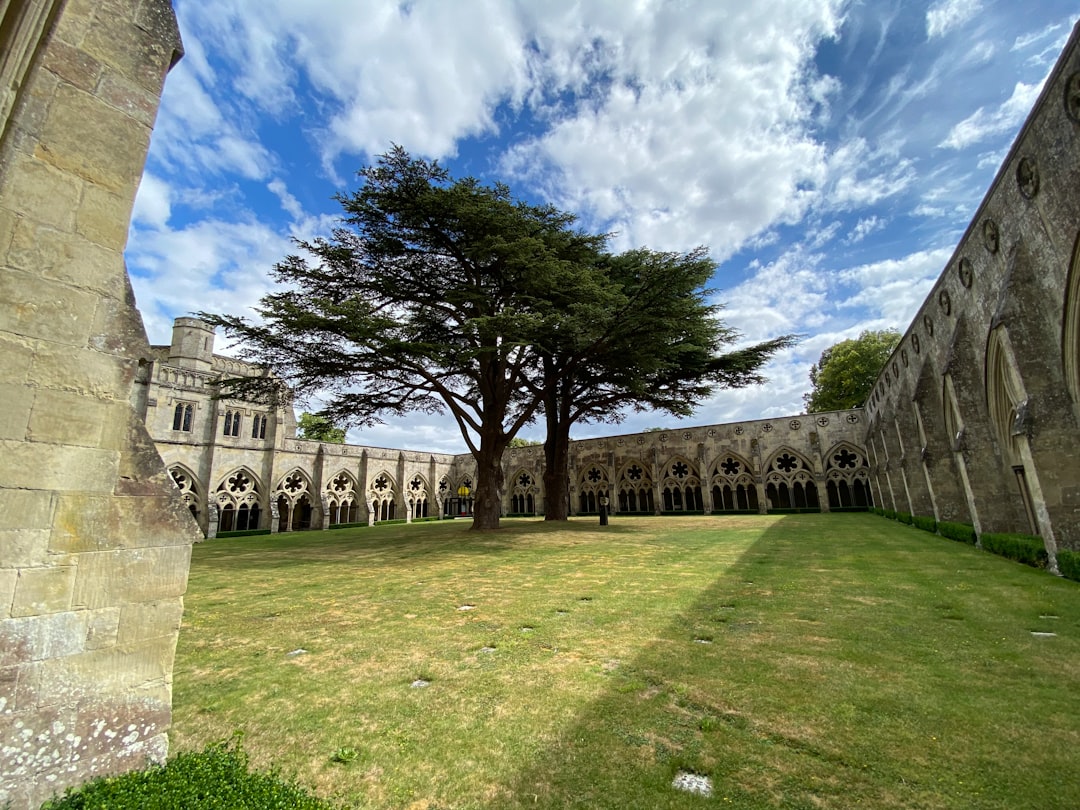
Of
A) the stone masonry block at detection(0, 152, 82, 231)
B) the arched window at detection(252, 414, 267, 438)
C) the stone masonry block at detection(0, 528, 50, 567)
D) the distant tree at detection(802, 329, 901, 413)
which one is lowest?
the stone masonry block at detection(0, 528, 50, 567)

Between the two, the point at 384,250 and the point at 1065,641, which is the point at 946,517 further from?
the point at 384,250

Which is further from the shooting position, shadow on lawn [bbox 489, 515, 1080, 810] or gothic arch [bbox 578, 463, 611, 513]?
gothic arch [bbox 578, 463, 611, 513]

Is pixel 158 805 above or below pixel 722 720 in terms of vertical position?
above

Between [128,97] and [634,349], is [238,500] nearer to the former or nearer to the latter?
[634,349]

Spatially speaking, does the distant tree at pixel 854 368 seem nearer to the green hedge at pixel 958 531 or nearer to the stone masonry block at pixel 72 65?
the green hedge at pixel 958 531

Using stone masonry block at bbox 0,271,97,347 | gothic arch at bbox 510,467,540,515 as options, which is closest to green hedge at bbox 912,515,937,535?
stone masonry block at bbox 0,271,97,347

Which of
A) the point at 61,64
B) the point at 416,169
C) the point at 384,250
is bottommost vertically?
the point at 61,64

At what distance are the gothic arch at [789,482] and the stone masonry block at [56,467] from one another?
28.7 metres

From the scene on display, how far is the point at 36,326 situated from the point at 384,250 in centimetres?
1414

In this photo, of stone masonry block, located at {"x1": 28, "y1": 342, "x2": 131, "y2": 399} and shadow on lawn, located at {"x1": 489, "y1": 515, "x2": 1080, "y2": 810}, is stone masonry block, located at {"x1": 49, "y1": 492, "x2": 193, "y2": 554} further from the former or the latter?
shadow on lawn, located at {"x1": 489, "y1": 515, "x2": 1080, "y2": 810}

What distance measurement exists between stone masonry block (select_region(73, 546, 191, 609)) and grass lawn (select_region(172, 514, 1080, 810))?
1029 mm

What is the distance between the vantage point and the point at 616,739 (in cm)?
272

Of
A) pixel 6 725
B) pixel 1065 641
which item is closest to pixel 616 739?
pixel 6 725

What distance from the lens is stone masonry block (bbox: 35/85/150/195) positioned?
2.53 m
